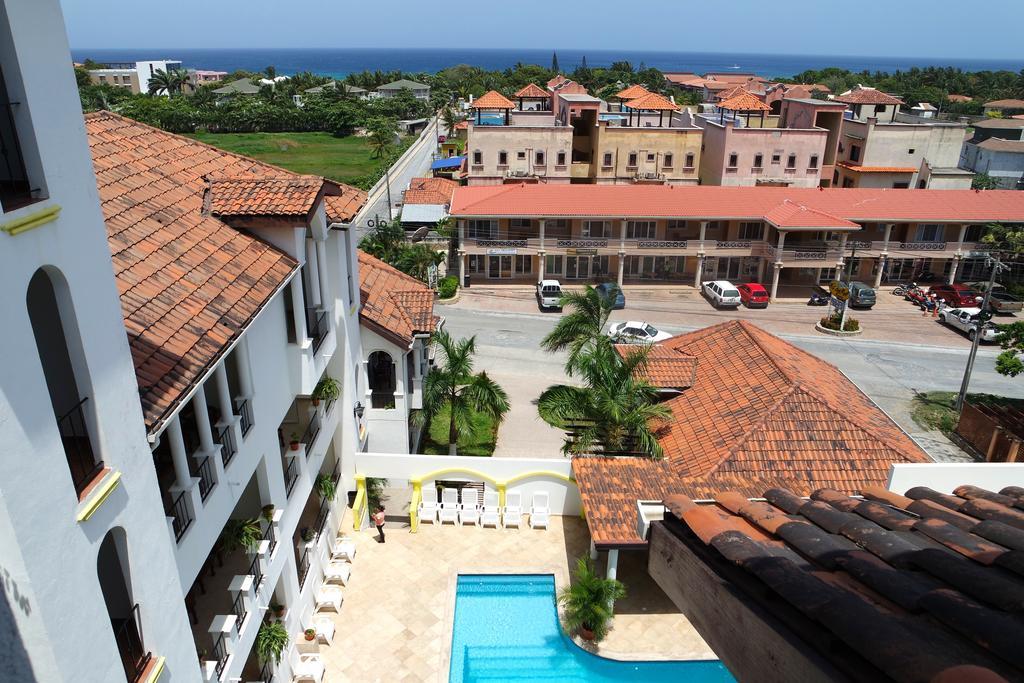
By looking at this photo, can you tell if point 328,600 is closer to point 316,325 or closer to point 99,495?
point 316,325

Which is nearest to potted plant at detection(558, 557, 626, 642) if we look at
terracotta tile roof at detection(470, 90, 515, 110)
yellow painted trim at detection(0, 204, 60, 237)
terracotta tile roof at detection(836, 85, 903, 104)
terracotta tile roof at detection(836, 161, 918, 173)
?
yellow painted trim at detection(0, 204, 60, 237)

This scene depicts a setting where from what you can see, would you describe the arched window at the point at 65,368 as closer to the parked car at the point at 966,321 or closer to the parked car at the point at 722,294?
the parked car at the point at 722,294

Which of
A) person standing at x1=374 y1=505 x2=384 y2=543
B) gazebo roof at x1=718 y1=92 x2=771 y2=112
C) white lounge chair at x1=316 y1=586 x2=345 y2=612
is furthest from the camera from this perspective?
gazebo roof at x1=718 y1=92 x2=771 y2=112

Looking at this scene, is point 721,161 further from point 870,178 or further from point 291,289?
point 291,289

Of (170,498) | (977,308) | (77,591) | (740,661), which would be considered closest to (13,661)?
(77,591)

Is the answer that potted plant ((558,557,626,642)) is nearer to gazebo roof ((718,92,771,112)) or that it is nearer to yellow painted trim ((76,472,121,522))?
yellow painted trim ((76,472,121,522))

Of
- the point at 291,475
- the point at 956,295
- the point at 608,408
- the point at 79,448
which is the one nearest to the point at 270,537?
the point at 291,475

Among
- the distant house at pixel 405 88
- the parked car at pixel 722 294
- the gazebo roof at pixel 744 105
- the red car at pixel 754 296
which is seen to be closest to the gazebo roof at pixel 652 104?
the gazebo roof at pixel 744 105
